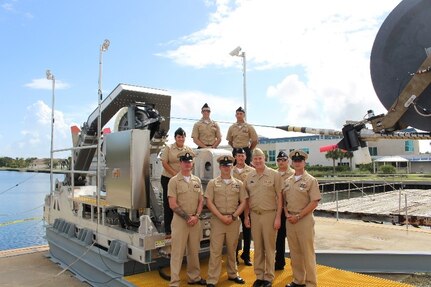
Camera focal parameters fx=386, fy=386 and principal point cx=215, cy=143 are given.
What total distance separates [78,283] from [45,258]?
239cm

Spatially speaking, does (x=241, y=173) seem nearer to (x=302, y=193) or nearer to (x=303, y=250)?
(x=302, y=193)

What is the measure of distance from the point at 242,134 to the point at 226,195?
5.27ft

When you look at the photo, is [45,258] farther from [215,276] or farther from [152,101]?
[215,276]

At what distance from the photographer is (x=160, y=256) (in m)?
5.09

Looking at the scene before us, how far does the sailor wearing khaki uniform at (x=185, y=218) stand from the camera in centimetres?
464

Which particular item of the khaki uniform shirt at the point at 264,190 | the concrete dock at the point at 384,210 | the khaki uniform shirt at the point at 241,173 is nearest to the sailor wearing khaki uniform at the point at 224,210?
the khaki uniform shirt at the point at 264,190

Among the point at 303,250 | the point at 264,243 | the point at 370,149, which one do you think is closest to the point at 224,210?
the point at 264,243

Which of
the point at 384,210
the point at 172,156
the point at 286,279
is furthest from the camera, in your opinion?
the point at 384,210

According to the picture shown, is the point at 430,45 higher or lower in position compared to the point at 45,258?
higher

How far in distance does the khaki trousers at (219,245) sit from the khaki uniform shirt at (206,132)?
1690 mm

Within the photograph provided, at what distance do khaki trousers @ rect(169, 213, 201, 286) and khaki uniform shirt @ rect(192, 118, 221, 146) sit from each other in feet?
5.68

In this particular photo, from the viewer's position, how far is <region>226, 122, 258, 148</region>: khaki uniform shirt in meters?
6.09

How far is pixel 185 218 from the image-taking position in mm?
4609

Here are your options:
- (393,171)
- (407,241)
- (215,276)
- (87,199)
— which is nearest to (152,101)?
(87,199)
